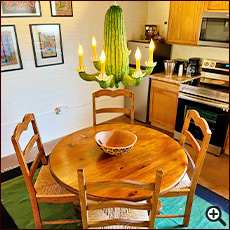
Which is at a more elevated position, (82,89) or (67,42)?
(67,42)

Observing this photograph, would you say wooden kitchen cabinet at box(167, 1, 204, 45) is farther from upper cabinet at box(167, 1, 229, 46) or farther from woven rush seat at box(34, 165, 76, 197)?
woven rush seat at box(34, 165, 76, 197)

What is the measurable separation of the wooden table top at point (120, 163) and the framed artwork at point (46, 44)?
157cm

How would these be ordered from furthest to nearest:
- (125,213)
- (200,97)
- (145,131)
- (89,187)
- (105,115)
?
(105,115), (200,97), (145,131), (125,213), (89,187)

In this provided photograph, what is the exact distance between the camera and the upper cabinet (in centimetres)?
291

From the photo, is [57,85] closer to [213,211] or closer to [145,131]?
[145,131]

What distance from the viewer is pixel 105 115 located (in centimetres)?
412

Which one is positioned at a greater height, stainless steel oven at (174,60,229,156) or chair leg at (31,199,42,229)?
stainless steel oven at (174,60,229,156)

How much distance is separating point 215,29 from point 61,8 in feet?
6.80

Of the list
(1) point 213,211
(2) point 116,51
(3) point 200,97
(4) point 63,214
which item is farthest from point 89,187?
(3) point 200,97

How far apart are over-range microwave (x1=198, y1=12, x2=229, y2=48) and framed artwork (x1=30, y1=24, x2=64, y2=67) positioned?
198 cm

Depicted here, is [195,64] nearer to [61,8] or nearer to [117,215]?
[61,8]

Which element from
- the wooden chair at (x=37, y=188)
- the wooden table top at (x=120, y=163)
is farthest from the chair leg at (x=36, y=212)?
the wooden table top at (x=120, y=163)

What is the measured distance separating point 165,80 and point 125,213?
91.7 inches

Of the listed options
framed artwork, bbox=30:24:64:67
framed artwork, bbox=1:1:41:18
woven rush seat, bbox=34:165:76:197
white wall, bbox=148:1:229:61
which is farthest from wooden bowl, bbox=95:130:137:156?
white wall, bbox=148:1:229:61
